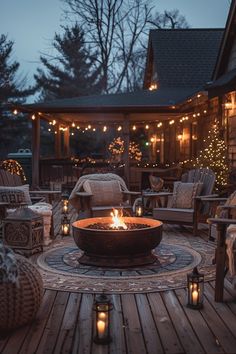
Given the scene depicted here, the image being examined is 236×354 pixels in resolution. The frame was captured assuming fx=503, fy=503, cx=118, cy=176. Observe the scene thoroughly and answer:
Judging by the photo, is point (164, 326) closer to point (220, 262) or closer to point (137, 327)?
point (137, 327)

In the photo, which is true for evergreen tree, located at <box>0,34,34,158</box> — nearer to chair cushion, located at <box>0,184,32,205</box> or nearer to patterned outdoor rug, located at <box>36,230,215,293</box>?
chair cushion, located at <box>0,184,32,205</box>

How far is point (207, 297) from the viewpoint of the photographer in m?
4.45

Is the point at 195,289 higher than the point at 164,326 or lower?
higher

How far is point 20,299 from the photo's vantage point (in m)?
3.65

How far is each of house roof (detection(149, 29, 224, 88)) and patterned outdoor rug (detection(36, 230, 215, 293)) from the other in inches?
424

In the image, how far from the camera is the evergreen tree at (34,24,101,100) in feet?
96.0

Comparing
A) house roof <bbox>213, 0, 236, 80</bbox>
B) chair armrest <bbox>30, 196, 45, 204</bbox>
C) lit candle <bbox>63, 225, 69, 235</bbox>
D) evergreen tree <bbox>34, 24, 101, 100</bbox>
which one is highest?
evergreen tree <bbox>34, 24, 101, 100</bbox>

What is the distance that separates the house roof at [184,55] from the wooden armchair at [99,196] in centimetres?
907

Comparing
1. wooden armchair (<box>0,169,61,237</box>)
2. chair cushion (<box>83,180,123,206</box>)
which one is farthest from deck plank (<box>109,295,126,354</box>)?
chair cushion (<box>83,180,123,206</box>)

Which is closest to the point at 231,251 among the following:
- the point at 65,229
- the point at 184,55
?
the point at 65,229

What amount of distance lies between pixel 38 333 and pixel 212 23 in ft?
165

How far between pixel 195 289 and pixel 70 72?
27.8 meters

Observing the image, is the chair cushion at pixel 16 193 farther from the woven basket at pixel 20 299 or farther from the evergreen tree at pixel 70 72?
the evergreen tree at pixel 70 72

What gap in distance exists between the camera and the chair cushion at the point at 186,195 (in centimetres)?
784
